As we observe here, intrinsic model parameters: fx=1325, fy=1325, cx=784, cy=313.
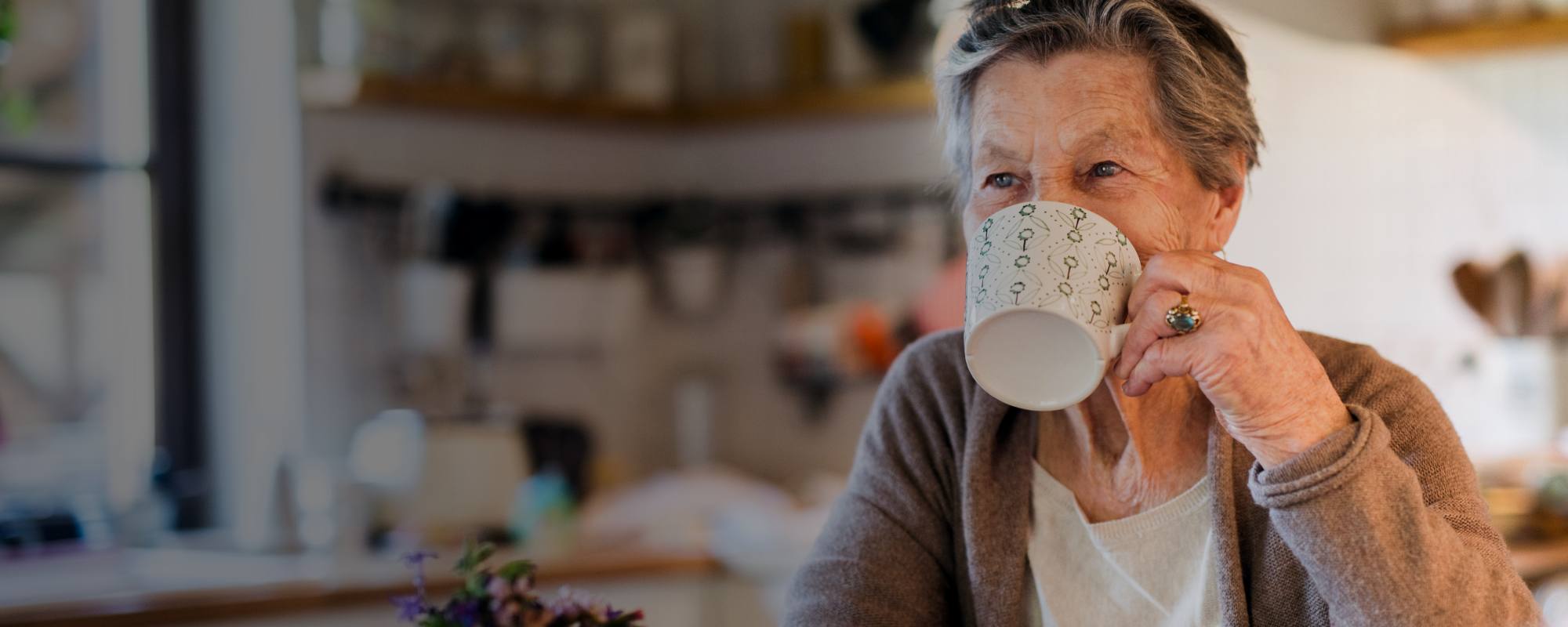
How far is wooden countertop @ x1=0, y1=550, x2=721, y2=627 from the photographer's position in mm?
1735

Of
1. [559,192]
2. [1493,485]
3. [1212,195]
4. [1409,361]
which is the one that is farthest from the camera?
[559,192]

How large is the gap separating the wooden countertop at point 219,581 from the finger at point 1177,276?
1334mm

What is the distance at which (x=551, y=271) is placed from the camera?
9.20 ft

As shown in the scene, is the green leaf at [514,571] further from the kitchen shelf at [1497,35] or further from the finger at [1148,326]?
the kitchen shelf at [1497,35]

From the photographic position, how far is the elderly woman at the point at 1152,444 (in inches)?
29.0

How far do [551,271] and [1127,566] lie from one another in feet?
6.68

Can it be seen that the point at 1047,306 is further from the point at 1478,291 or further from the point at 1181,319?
the point at 1478,291

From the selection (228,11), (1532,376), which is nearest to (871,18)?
(228,11)

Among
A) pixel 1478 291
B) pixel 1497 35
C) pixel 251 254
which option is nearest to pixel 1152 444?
pixel 1478 291

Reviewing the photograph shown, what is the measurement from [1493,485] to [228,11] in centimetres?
245

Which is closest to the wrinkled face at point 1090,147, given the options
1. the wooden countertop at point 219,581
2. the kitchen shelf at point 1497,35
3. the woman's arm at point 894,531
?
the woman's arm at point 894,531

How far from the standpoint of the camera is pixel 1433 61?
2.43 m

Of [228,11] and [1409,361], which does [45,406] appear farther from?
[1409,361]

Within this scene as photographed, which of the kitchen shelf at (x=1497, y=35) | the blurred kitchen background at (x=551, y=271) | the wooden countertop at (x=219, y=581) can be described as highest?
the kitchen shelf at (x=1497, y=35)
